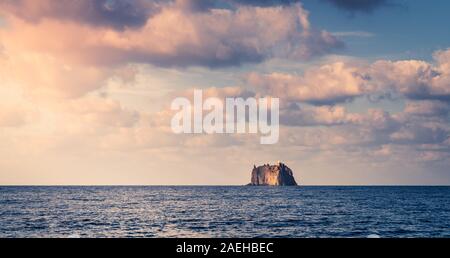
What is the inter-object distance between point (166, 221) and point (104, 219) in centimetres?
1132

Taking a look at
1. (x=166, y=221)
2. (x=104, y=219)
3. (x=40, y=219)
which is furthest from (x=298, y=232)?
(x=40, y=219)

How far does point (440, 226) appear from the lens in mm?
69375

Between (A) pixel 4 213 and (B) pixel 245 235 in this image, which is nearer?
(B) pixel 245 235

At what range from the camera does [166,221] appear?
229 feet

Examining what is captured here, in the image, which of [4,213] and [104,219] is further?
[4,213]
